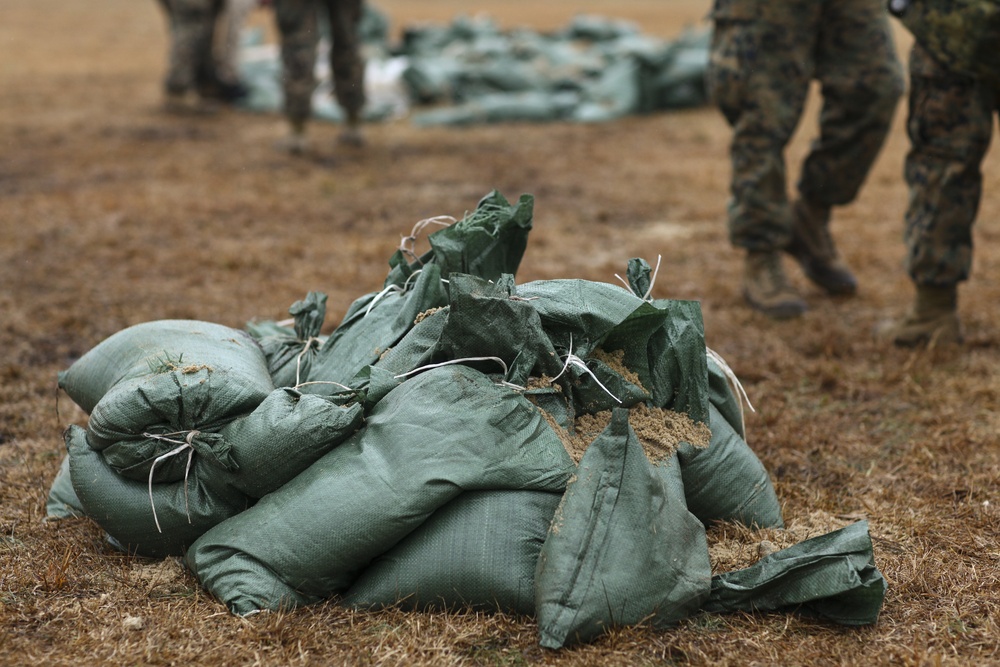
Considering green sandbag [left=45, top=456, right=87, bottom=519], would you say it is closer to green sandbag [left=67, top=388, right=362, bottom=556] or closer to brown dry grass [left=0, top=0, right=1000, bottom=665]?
brown dry grass [left=0, top=0, right=1000, bottom=665]

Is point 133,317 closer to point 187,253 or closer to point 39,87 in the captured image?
point 187,253

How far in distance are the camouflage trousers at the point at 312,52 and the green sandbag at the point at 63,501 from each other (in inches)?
181

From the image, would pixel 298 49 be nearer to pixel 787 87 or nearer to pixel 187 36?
pixel 187 36

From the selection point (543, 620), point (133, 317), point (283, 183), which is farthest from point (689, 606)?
point (283, 183)

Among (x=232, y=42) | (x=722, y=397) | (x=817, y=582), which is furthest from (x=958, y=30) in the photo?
(x=232, y=42)

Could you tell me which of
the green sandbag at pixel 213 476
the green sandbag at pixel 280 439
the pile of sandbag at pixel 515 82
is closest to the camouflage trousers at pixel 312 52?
the pile of sandbag at pixel 515 82

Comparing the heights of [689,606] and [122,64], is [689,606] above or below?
above

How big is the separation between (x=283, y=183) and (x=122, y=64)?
7.54 m

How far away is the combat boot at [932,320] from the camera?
3.28 metres

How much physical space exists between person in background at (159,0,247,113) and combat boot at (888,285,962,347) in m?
6.85

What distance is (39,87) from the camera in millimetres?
10148

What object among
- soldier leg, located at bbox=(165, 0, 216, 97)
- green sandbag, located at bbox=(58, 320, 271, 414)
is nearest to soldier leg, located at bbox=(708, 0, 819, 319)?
green sandbag, located at bbox=(58, 320, 271, 414)

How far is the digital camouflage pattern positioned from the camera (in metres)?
2.72

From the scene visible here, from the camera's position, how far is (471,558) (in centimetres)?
177
